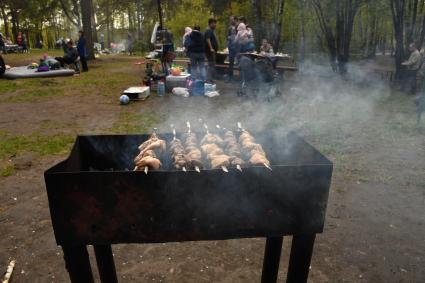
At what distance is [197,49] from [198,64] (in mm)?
667

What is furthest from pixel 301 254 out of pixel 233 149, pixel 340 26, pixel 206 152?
pixel 340 26

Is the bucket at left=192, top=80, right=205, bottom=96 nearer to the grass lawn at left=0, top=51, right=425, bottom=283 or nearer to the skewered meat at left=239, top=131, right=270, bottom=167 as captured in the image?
the grass lawn at left=0, top=51, right=425, bottom=283

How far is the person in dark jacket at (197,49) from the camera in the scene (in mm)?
13773

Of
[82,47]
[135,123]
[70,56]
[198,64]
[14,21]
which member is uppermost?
[14,21]

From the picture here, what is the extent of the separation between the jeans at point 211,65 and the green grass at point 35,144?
9.15 meters

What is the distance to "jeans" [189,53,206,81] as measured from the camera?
14.2 m

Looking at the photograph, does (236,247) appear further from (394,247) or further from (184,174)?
(184,174)

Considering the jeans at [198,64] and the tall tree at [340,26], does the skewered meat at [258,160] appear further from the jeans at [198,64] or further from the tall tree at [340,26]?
the tall tree at [340,26]

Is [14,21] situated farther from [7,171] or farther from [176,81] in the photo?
[7,171]

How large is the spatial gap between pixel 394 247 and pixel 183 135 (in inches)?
119

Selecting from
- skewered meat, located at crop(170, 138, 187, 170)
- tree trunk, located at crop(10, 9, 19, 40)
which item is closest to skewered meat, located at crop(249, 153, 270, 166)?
skewered meat, located at crop(170, 138, 187, 170)

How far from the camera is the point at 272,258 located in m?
3.24

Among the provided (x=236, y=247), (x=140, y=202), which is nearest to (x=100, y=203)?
(x=140, y=202)

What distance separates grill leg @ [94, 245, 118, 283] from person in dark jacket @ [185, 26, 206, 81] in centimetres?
1171
